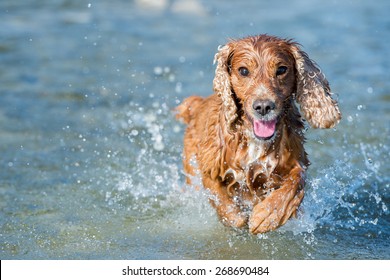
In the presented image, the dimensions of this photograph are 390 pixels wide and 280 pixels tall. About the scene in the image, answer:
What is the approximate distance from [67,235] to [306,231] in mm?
1924

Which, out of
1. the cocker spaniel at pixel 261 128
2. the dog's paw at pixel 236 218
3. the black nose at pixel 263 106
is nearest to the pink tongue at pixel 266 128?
the cocker spaniel at pixel 261 128

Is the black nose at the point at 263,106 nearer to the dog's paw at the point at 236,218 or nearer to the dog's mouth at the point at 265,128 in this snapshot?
the dog's mouth at the point at 265,128

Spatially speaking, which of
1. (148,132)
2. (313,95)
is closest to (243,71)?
(313,95)

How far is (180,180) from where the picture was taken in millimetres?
7520

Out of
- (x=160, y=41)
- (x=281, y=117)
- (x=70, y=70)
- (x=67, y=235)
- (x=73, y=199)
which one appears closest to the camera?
(x=281, y=117)

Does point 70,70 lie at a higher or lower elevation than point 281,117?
lower

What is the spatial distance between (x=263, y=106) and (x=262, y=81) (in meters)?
0.20

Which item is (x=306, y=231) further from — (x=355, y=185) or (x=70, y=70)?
(x=70, y=70)

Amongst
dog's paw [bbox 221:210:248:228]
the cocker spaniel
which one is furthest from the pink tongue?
dog's paw [bbox 221:210:248:228]

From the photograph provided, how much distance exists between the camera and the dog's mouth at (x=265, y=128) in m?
5.61

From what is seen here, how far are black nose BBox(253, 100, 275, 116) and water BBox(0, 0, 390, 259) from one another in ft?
3.90

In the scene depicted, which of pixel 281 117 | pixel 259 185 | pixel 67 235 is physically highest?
pixel 281 117
